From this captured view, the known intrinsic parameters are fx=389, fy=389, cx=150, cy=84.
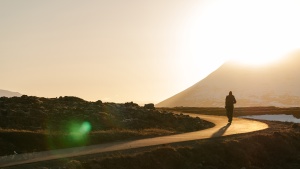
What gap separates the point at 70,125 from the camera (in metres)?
26.8

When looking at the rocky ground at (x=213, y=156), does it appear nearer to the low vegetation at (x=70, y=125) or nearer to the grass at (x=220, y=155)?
the grass at (x=220, y=155)

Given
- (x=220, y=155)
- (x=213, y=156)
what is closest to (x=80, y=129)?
(x=213, y=156)

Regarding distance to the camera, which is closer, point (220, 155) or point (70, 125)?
point (220, 155)

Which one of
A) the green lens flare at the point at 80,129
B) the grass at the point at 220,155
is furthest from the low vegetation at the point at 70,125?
the grass at the point at 220,155

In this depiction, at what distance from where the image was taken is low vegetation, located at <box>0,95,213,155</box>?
2019cm

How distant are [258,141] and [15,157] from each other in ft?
50.9

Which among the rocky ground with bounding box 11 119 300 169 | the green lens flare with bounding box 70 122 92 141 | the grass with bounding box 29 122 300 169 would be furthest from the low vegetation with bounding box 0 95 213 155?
the grass with bounding box 29 122 300 169

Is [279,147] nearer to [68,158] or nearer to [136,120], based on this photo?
[136,120]

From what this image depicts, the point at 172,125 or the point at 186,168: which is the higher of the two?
the point at 172,125

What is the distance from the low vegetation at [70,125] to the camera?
66.2 feet

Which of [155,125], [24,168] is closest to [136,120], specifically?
[155,125]

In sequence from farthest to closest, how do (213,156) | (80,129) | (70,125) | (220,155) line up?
1. (70,125)
2. (80,129)
3. (220,155)
4. (213,156)

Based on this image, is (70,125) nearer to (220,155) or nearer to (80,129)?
(80,129)

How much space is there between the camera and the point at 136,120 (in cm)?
3150
